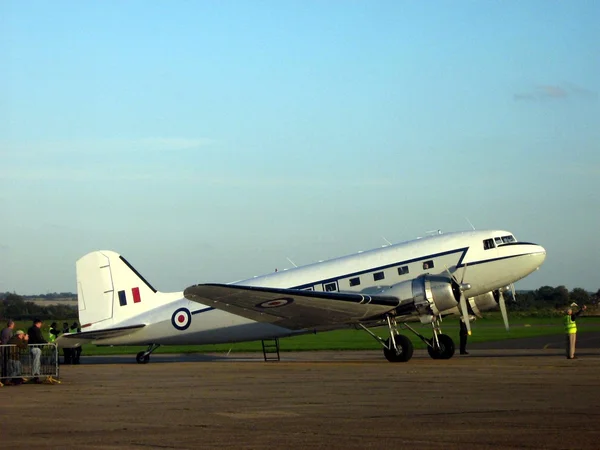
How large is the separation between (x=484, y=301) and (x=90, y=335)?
12665mm

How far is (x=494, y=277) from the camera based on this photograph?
84.5 ft

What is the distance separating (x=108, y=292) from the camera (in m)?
28.8

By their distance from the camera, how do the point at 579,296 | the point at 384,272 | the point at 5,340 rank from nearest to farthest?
1. the point at 5,340
2. the point at 384,272
3. the point at 579,296

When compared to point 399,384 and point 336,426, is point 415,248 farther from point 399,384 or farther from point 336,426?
point 336,426

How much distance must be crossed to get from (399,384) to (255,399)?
3529mm

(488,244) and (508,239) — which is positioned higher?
(508,239)

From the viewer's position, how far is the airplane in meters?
24.3

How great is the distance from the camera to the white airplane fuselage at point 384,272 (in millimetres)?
25688

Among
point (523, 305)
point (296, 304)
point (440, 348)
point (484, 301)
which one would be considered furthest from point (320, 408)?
point (523, 305)

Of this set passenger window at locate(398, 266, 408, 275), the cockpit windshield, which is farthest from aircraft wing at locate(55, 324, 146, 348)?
the cockpit windshield

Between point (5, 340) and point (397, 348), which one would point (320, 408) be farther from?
point (397, 348)

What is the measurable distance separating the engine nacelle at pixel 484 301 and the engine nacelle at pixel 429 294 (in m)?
2.85

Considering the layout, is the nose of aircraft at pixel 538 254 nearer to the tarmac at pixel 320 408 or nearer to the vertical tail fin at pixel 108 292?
the tarmac at pixel 320 408

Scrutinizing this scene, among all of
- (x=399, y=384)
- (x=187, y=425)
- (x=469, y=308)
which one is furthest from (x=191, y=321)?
(x=187, y=425)
